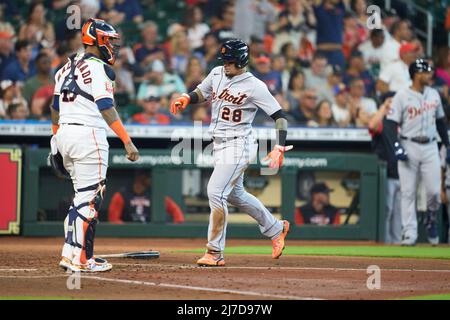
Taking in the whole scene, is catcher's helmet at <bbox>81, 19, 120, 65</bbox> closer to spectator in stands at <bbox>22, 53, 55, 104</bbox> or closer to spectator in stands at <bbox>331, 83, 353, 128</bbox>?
spectator in stands at <bbox>22, 53, 55, 104</bbox>

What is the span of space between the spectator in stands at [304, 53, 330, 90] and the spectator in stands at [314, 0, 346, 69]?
0.31 metres

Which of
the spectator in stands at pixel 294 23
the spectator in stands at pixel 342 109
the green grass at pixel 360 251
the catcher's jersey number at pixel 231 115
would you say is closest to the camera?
the catcher's jersey number at pixel 231 115

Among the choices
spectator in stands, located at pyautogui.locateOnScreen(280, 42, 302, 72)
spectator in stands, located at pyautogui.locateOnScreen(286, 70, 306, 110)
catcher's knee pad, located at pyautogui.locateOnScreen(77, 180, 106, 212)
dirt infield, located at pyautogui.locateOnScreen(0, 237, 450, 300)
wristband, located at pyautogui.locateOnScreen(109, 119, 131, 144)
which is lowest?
dirt infield, located at pyautogui.locateOnScreen(0, 237, 450, 300)

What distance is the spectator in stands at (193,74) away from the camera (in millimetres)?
15328

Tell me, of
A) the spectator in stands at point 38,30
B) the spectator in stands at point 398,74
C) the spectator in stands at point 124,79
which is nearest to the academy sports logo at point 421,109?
the spectator in stands at point 398,74

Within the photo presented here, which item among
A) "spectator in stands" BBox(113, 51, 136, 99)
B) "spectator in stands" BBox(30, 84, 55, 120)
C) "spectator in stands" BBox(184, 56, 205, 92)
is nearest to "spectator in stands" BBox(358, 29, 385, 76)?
"spectator in stands" BBox(184, 56, 205, 92)

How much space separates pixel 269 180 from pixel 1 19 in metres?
5.43

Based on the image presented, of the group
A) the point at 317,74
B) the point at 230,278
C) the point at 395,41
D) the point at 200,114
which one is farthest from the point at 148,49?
the point at 230,278

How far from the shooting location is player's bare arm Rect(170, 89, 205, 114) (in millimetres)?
9172

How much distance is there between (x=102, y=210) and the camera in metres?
14.1

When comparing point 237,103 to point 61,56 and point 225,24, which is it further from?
point 225,24

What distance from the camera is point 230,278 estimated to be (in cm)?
793

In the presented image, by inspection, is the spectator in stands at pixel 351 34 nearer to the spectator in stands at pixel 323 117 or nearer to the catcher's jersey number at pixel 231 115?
the spectator in stands at pixel 323 117

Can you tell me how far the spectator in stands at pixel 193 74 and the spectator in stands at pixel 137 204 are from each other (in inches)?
73.6
